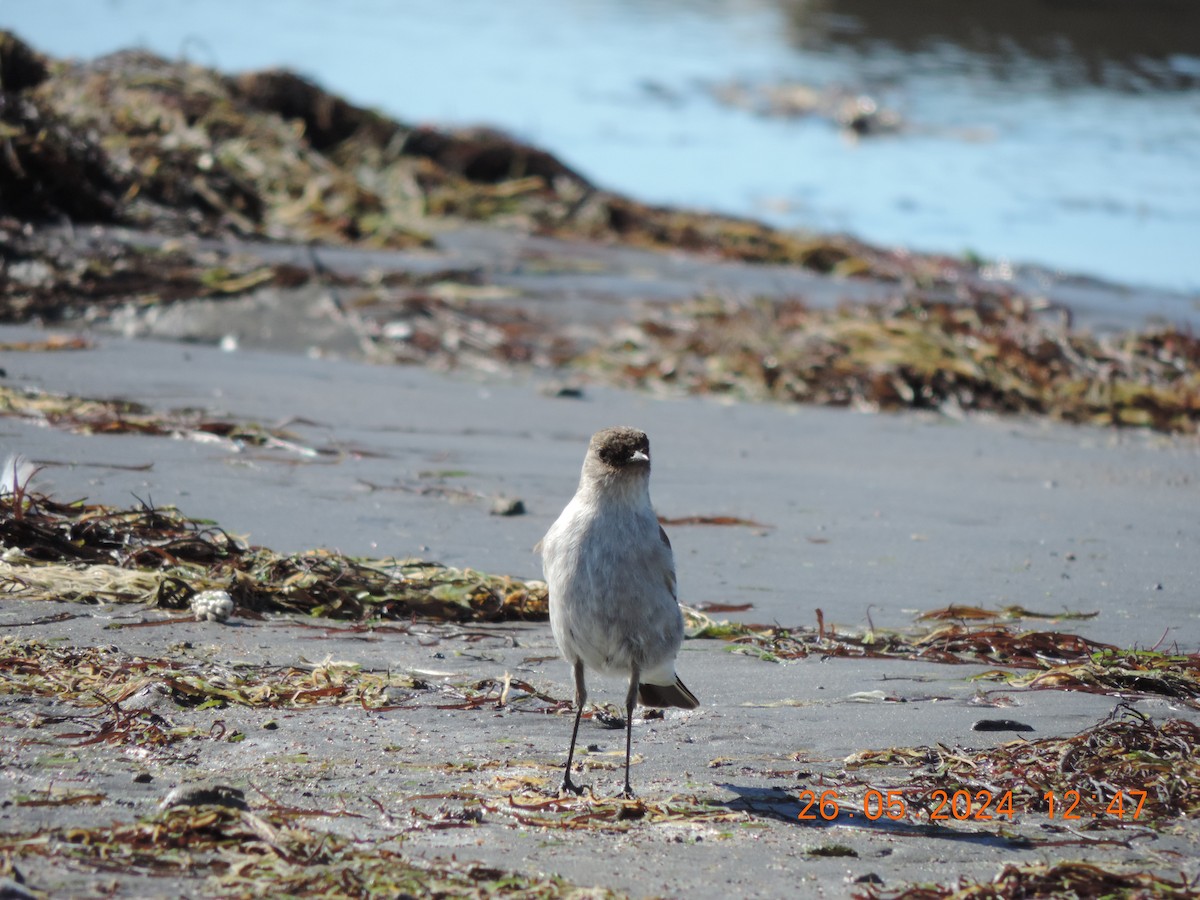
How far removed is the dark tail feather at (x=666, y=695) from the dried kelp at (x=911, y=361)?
18.3 feet

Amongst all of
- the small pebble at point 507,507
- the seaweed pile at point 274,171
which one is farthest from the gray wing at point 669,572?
the seaweed pile at point 274,171

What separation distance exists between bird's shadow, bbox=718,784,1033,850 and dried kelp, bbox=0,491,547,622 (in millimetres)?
1784

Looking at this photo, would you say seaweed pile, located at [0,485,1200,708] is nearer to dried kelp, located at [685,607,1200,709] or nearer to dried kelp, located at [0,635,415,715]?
dried kelp, located at [685,607,1200,709]

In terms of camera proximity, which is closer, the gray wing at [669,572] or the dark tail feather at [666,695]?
the gray wing at [669,572]

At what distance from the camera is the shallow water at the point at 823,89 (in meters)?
21.3

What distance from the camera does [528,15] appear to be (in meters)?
41.2

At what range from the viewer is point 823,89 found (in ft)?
104

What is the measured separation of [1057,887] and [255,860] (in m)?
1.94

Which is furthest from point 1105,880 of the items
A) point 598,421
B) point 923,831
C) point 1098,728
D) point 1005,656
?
point 598,421

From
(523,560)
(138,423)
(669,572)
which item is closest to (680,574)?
(523,560)

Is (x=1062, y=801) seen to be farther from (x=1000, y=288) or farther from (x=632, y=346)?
(x=1000, y=288)

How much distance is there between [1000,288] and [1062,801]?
11411mm

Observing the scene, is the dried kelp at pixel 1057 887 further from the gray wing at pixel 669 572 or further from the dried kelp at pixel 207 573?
the dried kelp at pixel 207 573
